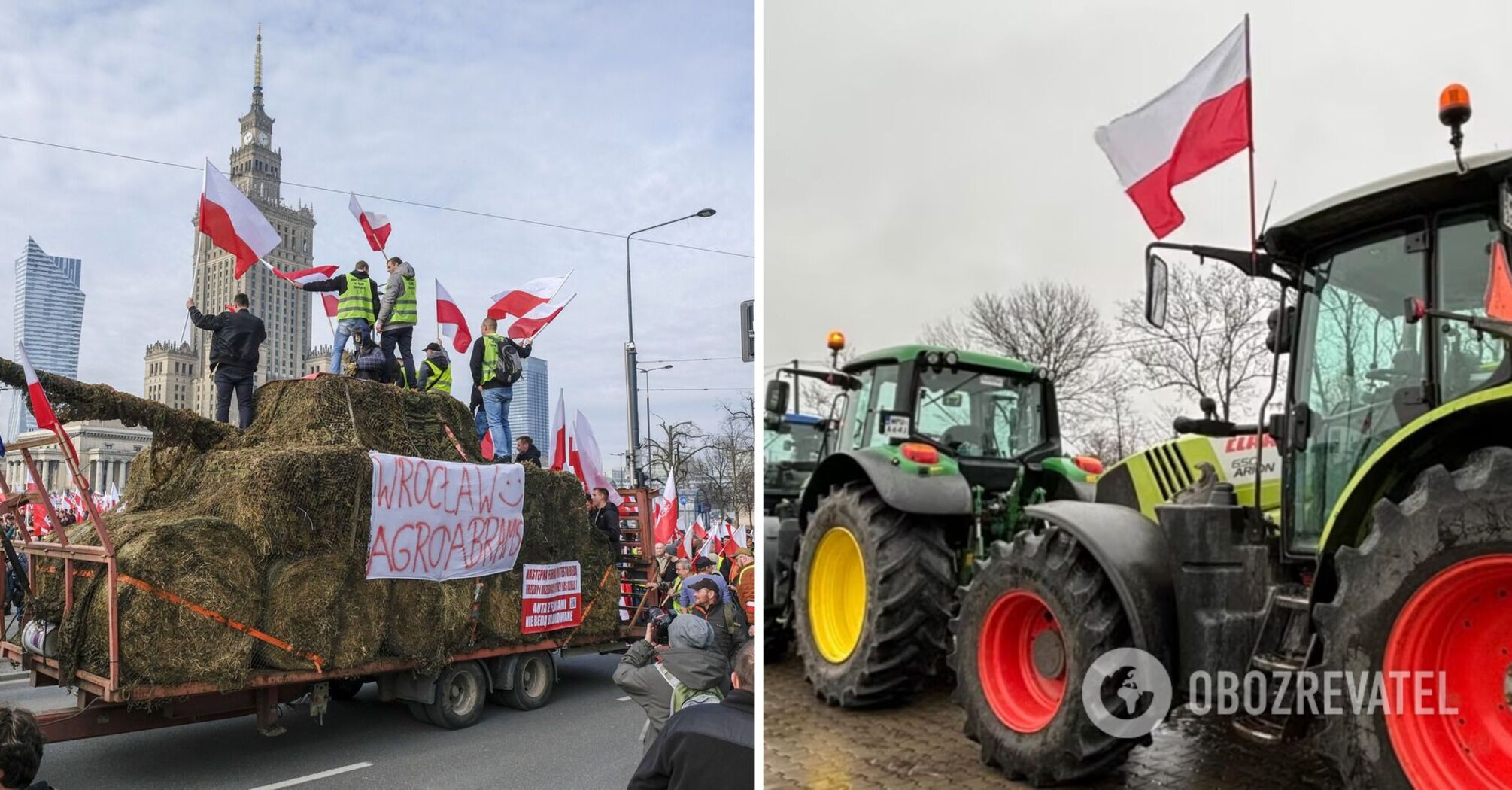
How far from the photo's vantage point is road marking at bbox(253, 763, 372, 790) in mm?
5977

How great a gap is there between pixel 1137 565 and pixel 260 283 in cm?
587

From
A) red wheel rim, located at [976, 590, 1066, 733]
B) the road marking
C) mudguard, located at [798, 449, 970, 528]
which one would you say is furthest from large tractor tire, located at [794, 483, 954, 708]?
the road marking

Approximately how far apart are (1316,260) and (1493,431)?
100 centimetres

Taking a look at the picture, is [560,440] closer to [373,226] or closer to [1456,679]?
[373,226]

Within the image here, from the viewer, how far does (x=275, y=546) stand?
620cm

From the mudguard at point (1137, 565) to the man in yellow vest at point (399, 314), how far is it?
19.1ft

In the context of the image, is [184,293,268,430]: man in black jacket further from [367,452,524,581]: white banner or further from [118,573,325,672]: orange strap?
Result: [118,573,325,672]: orange strap

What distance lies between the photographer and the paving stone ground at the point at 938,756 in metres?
4.27

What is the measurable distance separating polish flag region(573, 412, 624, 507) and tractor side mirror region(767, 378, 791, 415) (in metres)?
2.52

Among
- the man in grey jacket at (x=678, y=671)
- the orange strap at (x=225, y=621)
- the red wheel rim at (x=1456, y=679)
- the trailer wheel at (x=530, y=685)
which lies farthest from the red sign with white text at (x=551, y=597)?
the red wheel rim at (x=1456, y=679)

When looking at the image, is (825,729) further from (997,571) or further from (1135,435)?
(1135,435)

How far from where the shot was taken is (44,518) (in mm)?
9414

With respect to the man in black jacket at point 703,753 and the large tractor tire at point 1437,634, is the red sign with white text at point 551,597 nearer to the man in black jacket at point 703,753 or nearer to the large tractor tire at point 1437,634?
the man in black jacket at point 703,753

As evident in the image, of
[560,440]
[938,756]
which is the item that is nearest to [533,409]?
[560,440]
